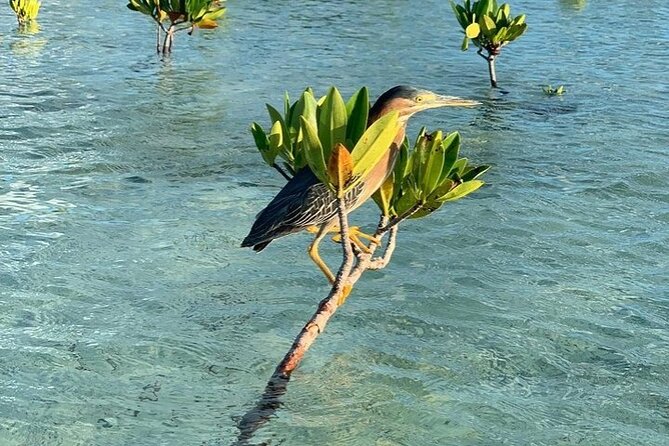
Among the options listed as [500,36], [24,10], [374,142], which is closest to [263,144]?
[374,142]

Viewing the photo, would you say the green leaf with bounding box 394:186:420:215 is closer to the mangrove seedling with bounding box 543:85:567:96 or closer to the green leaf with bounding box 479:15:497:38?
the green leaf with bounding box 479:15:497:38

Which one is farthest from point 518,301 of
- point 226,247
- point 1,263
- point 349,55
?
point 349,55

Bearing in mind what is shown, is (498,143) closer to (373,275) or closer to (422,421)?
(373,275)

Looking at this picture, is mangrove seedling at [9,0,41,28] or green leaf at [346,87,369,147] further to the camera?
mangrove seedling at [9,0,41,28]

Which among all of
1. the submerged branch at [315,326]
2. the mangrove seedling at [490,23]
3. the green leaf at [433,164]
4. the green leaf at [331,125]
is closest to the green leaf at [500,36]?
the mangrove seedling at [490,23]

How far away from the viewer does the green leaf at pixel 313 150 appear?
11.1ft

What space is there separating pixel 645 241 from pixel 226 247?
8.45ft

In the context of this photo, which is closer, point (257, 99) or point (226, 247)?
point (226, 247)

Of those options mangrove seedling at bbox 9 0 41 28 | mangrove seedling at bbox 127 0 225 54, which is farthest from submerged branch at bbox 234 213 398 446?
mangrove seedling at bbox 9 0 41 28

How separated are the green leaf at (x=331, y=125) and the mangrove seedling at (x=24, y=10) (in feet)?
36.1

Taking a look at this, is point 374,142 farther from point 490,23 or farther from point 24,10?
point 24,10

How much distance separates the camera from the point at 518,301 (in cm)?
537

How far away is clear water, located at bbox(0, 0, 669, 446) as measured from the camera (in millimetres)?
4180

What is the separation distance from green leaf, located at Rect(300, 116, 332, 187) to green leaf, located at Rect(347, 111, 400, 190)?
0.35ft
